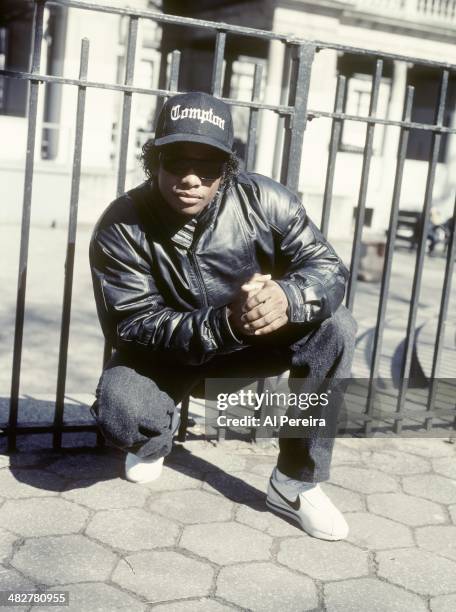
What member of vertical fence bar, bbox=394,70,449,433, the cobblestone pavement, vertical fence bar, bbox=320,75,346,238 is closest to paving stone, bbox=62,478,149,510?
the cobblestone pavement

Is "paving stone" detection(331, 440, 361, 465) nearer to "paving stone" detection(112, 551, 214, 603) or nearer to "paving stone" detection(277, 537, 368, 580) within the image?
"paving stone" detection(277, 537, 368, 580)

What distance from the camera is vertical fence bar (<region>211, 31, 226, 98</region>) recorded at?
138 inches

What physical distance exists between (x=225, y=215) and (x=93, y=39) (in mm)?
14616

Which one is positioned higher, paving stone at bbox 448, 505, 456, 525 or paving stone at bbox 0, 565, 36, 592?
paving stone at bbox 448, 505, 456, 525

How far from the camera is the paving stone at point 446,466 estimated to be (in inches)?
152

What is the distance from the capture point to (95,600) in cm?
257

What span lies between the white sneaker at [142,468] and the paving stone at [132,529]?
0.82 ft

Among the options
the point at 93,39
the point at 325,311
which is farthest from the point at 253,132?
the point at 93,39

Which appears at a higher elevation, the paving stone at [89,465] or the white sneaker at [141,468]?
the white sneaker at [141,468]

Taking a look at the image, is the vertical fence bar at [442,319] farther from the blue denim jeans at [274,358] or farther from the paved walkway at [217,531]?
the blue denim jeans at [274,358]

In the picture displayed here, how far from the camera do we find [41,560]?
2.80 m

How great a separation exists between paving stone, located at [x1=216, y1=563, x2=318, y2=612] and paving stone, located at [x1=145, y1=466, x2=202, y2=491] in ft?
2.30

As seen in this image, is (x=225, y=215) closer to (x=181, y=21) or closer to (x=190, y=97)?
(x=190, y=97)

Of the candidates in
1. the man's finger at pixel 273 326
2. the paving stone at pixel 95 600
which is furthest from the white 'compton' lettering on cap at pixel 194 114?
the paving stone at pixel 95 600
